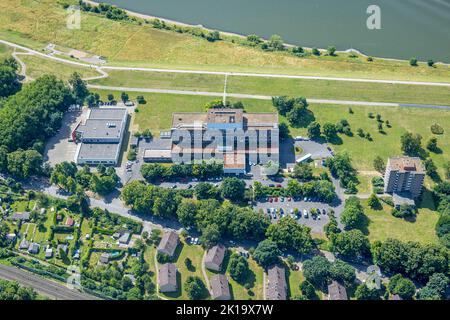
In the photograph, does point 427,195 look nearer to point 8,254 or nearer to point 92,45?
point 8,254

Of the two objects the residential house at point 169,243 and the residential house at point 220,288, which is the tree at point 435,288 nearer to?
the residential house at point 220,288

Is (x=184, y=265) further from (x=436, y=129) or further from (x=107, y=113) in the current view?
(x=436, y=129)

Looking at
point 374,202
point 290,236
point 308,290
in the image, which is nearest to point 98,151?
point 290,236

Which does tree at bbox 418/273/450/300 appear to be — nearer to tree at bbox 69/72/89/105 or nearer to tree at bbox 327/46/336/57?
tree at bbox 327/46/336/57

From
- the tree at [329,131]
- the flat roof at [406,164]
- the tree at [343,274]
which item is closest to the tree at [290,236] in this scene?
the tree at [343,274]

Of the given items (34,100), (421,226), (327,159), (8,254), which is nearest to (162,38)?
(34,100)
